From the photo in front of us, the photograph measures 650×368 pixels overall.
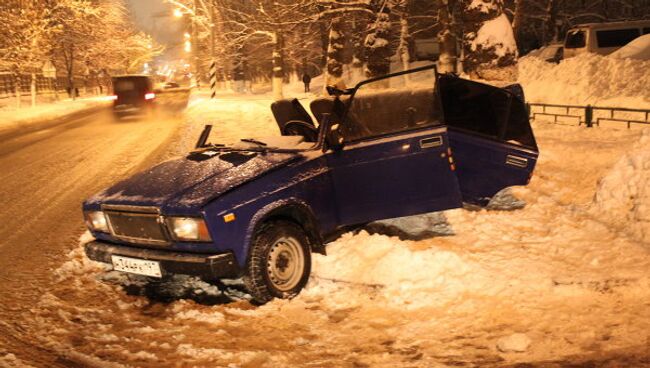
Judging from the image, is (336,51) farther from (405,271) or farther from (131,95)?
(405,271)

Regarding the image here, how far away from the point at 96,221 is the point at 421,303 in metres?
2.98

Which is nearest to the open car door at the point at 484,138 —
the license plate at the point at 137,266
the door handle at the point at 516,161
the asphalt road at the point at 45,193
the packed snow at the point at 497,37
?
the door handle at the point at 516,161

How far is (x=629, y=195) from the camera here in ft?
18.7

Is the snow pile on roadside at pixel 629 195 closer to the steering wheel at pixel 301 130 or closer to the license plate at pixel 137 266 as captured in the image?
the steering wheel at pixel 301 130

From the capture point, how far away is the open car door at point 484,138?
5.37 m

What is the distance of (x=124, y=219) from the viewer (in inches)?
181

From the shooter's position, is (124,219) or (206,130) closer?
(124,219)

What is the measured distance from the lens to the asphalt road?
4.64 meters

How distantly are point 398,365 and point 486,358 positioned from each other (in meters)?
0.57

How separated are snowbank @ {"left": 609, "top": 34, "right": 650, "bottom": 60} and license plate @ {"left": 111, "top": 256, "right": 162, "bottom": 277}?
59.3 ft

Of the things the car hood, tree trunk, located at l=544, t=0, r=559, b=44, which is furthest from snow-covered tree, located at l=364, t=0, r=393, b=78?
tree trunk, located at l=544, t=0, r=559, b=44

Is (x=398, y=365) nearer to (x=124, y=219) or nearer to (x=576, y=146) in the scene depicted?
(x=124, y=219)

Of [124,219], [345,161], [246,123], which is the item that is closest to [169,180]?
[124,219]

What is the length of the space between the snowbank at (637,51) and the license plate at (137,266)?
18064 millimetres
